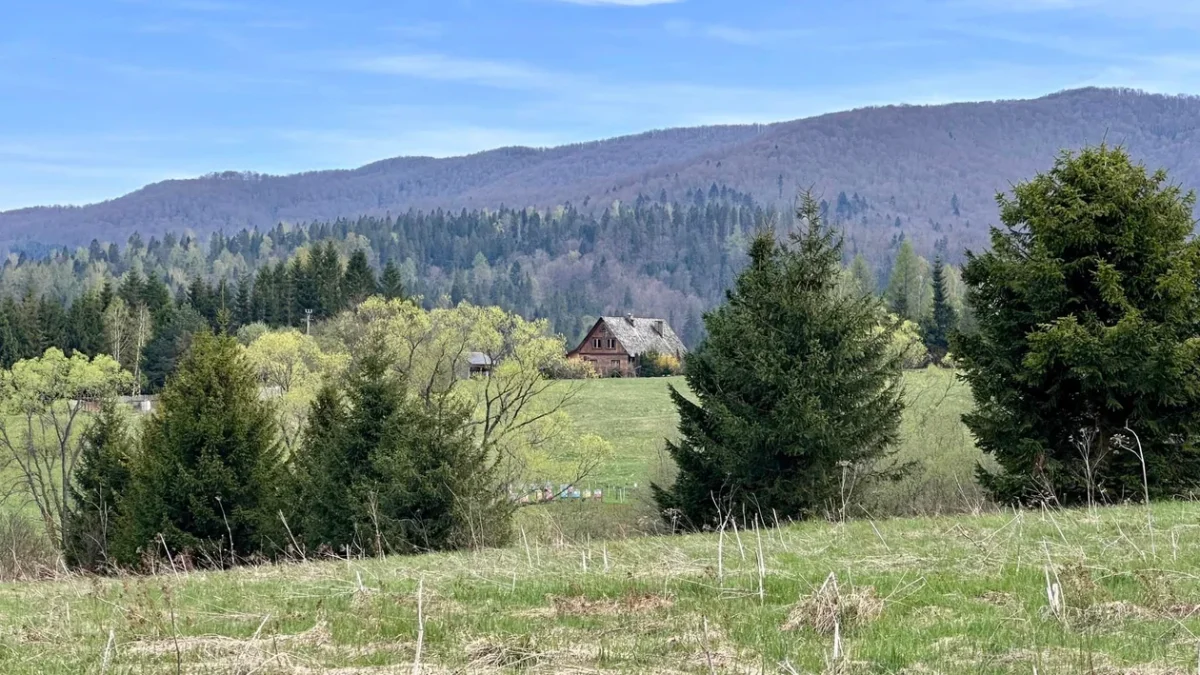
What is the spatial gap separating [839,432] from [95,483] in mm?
25024

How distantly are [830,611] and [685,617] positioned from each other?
103 centimetres

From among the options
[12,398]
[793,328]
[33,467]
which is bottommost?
[33,467]

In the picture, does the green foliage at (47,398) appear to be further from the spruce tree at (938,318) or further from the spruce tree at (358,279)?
the spruce tree at (938,318)

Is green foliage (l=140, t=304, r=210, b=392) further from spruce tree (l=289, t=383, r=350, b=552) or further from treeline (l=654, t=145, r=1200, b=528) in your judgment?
treeline (l=654, t=145, r=1200, b=528)

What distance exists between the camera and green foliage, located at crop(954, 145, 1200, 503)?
1991cm

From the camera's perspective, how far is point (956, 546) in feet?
36.4

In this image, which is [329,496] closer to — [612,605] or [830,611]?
[612,605]

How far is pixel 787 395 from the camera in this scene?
23.5m

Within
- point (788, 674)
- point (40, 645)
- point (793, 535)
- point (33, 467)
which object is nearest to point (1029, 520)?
point (793, 535)

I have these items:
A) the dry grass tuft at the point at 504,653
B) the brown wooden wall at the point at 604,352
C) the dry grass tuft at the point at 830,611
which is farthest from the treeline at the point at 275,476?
the brown wooden wall at the point at 604,352

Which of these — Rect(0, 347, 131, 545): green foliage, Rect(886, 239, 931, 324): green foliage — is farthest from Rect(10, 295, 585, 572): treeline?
Rect(886, 239, 931, 324): green foliage

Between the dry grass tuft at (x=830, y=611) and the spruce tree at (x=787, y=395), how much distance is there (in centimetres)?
1565

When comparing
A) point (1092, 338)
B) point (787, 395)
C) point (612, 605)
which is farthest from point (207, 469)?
point (612, 605)

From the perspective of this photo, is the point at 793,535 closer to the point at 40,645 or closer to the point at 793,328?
the point at 40,645
